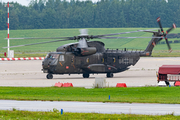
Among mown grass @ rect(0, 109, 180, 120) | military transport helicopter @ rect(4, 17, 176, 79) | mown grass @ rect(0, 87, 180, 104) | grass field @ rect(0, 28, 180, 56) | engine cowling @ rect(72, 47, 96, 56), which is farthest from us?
grass field @ rect(0, 28, 180, 56)

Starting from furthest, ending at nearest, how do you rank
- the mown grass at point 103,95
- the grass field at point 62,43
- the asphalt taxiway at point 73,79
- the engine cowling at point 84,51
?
the grass field at point 62,43, the engine cowling at point 84,51, the asphalt taxiway at point 73,79, the mown grass at point 103,95

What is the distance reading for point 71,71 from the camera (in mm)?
38406

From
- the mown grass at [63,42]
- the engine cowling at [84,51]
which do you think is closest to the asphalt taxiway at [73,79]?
the engine cowling at [84,51]

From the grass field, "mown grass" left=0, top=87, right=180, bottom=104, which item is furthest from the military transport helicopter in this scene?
the grass field

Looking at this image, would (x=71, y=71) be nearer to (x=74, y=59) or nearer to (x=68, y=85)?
(x=74, y=59)

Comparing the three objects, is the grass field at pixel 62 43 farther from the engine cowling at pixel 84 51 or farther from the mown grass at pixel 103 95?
the mown grass at pixel 103 95

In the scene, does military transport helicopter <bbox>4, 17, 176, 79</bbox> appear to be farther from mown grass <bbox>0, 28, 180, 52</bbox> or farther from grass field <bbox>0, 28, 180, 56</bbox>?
mown grass <bbox>0, 28, 180, 52</bbox>

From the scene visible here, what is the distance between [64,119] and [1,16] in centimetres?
19059

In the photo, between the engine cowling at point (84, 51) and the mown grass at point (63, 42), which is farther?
the mown grass at point (63, 42)

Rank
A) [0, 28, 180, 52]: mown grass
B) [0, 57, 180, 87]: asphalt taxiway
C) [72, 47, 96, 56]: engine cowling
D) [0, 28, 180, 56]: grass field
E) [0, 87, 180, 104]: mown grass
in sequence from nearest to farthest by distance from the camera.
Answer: [0, 87, 180, 104]: mown grass, [0, 57, 180, 87]: asphalt taxiway, [72, 47, 96, 56]: engine cowling, [0, 28, 180, 56]: grass field, [0, 28, 180, 52]: mown grass

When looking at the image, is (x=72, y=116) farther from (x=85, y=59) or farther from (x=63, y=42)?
(x=63, y=42)

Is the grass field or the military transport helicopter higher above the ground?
the grass field

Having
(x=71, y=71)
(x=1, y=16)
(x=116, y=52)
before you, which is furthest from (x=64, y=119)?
(x=1, y=16)

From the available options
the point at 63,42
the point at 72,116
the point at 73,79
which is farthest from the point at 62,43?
the point at 72,116
